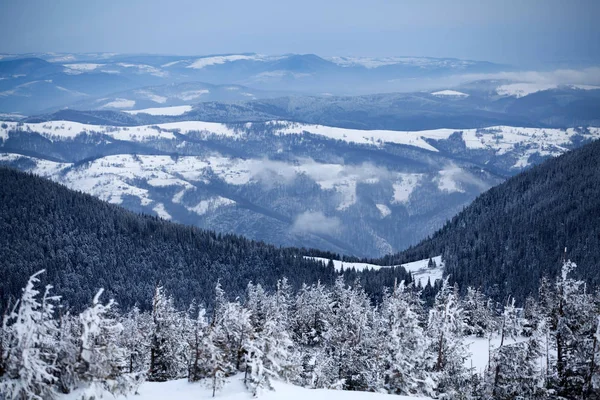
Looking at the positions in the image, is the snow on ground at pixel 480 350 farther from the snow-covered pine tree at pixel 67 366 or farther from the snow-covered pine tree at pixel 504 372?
the snow-covered pine tree at pixel 67 366

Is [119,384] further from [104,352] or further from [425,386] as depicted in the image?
[425,386]

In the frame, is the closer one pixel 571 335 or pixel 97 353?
pixel 97 353

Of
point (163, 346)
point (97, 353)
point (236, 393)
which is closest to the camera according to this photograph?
point (97, 353)

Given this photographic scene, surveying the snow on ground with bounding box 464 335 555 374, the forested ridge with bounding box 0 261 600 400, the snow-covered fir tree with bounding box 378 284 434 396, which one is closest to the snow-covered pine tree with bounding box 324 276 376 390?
the forested ridge with bounding box 0 261 600 400

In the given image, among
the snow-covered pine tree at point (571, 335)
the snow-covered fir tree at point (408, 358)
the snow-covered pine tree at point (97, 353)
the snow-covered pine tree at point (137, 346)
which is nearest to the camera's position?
the snow-covered pine tree at point (97, 353)

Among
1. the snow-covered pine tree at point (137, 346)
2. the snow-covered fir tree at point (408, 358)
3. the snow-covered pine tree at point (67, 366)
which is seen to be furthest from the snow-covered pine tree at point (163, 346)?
the snow-covered fir tree at point (408, 358)

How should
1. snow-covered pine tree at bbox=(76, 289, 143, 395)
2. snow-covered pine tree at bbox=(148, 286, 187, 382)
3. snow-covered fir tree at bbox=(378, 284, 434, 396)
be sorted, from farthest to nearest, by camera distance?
snow-covered pine tree at bbox=(148, 286, 187, 382), snow-covered fir tree at bbox=(378, 284, 434, 396), snow-covered pine tree at bbox=(76, 289, 143, 395)

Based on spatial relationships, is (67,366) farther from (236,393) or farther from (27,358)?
(236,393)

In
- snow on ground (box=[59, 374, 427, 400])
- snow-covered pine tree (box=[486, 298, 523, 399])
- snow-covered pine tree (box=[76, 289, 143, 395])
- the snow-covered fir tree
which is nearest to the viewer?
snow-covered pine tree (box=[76, 289, 143, 395])

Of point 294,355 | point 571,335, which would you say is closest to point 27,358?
point 294,355

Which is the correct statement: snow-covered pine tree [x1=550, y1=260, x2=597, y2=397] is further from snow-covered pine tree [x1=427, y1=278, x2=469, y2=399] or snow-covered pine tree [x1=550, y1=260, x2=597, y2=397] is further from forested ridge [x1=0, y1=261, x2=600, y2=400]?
snow-covered pine tree [x1=427, y1=278, x2=469, y2=399]

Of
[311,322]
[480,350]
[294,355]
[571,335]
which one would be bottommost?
[480,350]

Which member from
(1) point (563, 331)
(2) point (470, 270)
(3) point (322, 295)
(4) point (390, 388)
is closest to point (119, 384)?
(4) point (390, 388)

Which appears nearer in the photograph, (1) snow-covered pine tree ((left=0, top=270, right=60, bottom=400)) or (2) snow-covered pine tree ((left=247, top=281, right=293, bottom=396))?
(1) snow-covered pine tree ((left=0, top=270, right=60, bottom=400))
